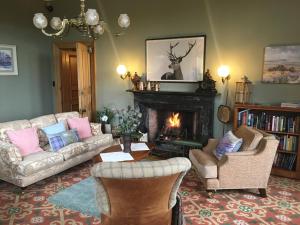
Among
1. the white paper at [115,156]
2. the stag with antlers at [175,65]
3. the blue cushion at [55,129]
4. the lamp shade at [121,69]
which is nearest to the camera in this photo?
the white paper at [115,156]

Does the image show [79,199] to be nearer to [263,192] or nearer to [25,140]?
[25,140]

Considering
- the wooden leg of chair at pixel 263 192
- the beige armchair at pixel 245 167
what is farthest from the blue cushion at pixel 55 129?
the wooden leg of chair at pixel 263 192

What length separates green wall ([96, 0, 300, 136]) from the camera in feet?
13.7

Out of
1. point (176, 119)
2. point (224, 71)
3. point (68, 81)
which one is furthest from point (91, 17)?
point (68, 81)

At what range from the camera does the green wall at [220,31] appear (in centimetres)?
416

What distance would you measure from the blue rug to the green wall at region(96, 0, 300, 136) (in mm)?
2459

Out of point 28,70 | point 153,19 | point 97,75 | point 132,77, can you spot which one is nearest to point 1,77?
point 28,70

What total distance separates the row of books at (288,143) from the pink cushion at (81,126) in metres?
3.25

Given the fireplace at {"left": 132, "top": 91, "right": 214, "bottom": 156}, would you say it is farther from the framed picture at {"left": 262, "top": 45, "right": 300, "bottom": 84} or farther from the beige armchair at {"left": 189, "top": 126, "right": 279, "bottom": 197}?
the beige armchair at {"left": 189, "top": 126, "right": 279, "bottom": 197}

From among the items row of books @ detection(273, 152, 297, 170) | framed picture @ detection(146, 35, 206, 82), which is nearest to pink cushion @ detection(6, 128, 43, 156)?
framed picture @ detection(146, 35, 206, 82)

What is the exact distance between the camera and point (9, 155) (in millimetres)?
3412

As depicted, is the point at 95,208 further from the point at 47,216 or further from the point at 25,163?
the point at 25,163

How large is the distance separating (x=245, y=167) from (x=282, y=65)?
191cm

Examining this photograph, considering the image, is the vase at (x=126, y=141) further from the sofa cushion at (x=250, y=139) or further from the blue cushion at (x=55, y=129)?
the sofa cushion at (x=250, y=139)
